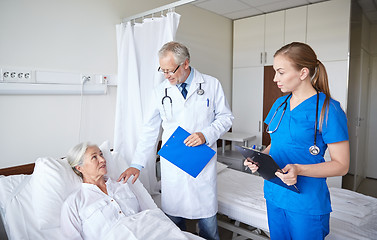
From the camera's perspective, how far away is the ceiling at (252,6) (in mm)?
3264

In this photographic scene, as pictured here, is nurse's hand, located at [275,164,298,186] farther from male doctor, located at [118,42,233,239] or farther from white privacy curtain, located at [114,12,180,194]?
white privacy curtain, located at [114,12,180,194]

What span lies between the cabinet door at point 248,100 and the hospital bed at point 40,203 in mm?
2688

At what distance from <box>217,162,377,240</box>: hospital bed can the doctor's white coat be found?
35cm

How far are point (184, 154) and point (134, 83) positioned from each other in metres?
0.95

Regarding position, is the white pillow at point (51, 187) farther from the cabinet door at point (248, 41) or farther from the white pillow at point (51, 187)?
the cabinet door at point (248, 41)

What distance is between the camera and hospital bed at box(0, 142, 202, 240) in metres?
1.47

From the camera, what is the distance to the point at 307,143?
1176 millimetres

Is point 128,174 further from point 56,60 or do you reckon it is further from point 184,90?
point 56,60

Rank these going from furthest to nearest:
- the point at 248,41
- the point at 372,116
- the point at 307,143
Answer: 1. the point at 372,116
2. the point at 248,41
3. the point at 307,143

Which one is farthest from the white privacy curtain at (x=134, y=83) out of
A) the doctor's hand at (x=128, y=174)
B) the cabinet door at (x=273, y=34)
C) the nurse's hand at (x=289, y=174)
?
the cabinet door at (x=273, y=34)

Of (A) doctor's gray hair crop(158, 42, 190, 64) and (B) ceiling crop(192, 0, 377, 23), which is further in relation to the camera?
(B) ceiling crop(192, 0, 377, 23)

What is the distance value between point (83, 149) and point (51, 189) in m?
0.29

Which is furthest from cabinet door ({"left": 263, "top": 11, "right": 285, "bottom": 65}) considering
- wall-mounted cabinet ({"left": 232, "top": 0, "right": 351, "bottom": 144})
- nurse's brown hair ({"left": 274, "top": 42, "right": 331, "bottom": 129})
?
nurse's brown hair ({"left": 274, "top": 42, "right": 331, "bottom": 129})

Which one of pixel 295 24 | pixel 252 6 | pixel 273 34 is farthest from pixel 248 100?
pixel 252 6
